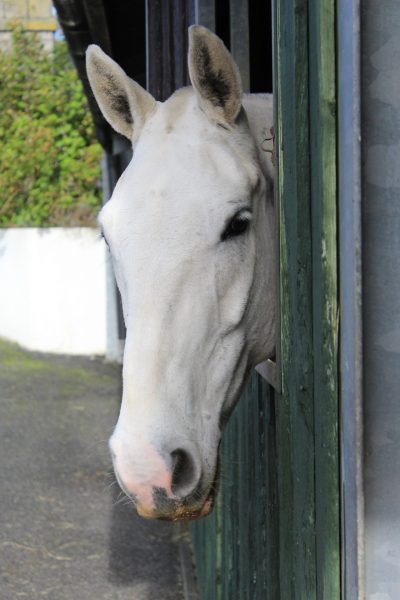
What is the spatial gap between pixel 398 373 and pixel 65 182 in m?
14.0

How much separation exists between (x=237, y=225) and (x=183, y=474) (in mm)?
632

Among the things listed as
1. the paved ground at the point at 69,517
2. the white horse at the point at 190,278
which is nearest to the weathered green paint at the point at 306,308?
the white horse at the point at 190,278

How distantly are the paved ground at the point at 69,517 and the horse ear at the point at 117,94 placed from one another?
5.83 feet

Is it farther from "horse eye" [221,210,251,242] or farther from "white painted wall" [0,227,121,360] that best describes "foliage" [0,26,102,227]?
"horse eye" [221,210,251,242]

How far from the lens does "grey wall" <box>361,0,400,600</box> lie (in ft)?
5.00

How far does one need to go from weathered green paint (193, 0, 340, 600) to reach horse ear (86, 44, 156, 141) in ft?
1.73

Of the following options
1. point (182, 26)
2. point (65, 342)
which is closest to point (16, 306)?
point (65, 342)

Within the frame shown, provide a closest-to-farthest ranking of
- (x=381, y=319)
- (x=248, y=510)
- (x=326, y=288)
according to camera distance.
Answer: (x=381, y=319), (x=326, y=288), (x=248, y=510)

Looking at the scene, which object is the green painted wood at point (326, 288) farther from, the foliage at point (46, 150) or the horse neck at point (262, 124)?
the foliage at point (46, 150)

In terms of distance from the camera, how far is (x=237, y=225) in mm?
2178

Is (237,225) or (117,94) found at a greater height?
(117,94)

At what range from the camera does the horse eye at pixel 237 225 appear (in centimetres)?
214

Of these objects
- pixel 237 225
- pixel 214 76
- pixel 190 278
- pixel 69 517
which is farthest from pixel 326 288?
pixel 69 517

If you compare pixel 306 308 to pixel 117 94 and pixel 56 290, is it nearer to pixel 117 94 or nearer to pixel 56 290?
pixel 117 94
